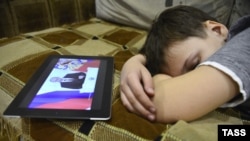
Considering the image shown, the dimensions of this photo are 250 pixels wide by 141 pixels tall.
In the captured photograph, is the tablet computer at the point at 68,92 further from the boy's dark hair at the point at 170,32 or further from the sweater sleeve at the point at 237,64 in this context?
the sweater sleeve at the point at 237,64

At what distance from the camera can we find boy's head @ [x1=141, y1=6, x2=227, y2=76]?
563 millimetres

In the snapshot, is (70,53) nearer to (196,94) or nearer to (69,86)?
(69,86)

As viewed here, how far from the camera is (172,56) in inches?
23.0

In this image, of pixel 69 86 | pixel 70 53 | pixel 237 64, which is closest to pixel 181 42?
pixel 237 64

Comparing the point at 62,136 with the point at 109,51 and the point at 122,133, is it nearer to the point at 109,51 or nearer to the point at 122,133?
the point at 122,133

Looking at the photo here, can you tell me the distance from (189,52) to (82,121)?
0.90 feet

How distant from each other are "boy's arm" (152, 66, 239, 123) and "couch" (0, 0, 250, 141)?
21 mm

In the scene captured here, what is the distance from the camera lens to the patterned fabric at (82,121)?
0.46 metres

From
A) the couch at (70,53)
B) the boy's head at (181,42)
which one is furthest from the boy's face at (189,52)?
the couch at (70,53)

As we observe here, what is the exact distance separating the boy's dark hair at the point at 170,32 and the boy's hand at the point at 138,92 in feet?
0.23

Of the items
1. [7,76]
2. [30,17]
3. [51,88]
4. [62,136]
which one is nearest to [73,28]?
[30,17]

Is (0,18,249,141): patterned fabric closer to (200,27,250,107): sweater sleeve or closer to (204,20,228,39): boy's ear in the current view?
(200,27,250,107): sweater sleeve

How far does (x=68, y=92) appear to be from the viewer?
54 centimetres

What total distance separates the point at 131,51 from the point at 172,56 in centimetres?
34
